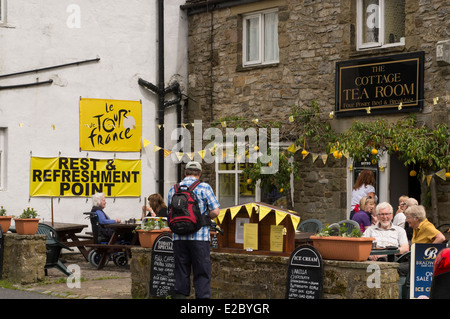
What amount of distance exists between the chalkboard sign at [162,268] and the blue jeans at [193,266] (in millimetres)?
692

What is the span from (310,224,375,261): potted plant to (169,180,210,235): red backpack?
4.05 ft

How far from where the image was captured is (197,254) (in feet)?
28.7

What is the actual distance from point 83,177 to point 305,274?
363 inches

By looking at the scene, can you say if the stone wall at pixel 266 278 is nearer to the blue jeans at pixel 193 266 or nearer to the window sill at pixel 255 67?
the blue jeans at pixel 193 266

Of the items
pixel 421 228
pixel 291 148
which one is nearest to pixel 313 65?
pixel 291 148

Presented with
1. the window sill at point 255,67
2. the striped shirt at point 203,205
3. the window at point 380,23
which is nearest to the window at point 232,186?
the window sill at point 255,67

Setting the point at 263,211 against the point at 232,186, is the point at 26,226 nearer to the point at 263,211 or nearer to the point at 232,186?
the point at 263,211

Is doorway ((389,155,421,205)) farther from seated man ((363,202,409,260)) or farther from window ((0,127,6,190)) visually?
window ((0,127,6,190))

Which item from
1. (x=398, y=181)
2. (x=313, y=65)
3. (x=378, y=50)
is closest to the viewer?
(x=378, y=50)

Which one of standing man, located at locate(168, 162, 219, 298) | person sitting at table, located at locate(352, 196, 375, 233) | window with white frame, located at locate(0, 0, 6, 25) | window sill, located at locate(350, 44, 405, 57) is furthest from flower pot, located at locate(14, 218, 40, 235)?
window sill, located at locate(350, 44, 405, 57)

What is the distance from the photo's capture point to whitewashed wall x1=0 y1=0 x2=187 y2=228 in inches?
631

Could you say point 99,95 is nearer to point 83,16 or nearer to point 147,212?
point 83,16

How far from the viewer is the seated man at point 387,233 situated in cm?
973
